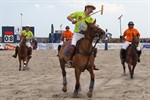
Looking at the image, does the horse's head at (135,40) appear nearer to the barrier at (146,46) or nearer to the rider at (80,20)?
the rider at (80,20)

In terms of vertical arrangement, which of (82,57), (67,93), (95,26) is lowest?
(67,93)

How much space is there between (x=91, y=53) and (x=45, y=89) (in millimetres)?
2374

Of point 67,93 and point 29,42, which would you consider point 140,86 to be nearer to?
point 67,93

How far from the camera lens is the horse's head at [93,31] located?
32.3 ft

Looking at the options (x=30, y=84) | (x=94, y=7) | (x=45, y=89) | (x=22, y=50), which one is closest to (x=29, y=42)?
(x=22, y=50)

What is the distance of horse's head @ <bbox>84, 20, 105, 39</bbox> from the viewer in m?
9.84

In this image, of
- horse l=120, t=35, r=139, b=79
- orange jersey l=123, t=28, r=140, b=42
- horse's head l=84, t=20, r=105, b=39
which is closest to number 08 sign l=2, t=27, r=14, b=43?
orange jersey l=123, t=28, r=140, b=42

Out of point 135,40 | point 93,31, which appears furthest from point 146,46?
point 93,31

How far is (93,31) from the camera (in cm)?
1002

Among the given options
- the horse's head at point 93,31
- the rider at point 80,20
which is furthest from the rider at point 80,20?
the horse's head at point 93,31

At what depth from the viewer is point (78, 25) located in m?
10.7

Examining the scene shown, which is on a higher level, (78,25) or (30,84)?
(78,25)

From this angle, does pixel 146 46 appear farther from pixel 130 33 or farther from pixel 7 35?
pixel 130 33

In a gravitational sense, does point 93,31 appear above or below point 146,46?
above
